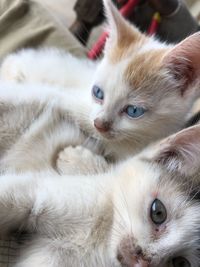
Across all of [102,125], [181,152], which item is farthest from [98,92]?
[181,152]

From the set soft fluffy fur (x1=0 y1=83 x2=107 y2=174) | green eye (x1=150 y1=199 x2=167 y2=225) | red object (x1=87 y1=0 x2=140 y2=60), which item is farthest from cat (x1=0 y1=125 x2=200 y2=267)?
red object (x1=87 y1=0 x2=140 y2=60)

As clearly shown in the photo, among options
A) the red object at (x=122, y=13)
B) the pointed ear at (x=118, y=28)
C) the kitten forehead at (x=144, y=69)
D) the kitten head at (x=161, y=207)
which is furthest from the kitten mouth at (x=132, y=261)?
the red object at (x=122, y=13)

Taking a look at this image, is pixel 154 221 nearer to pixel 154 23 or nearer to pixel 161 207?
pixel 161 207

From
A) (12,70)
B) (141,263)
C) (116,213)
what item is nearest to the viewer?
(141,263)

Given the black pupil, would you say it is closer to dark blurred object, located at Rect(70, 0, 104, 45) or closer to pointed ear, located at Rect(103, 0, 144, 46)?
pointed ear, located at Rect(103, 0, 144, 46)

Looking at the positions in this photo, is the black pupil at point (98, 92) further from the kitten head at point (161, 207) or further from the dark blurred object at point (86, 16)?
the dark blurred object at point (86, 16)

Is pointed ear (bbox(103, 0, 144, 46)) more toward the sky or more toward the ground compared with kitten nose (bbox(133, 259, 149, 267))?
more toward the sky
